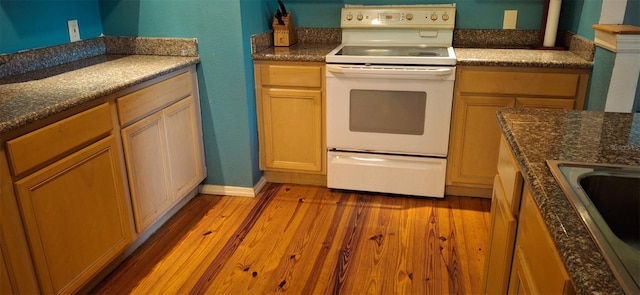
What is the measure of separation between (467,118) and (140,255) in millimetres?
1879

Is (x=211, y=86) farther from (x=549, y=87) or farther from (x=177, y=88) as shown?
(x=549, y=87)

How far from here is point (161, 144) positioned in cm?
243

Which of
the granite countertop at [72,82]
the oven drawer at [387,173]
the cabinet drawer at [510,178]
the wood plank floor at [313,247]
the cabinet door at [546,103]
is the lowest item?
the wood plank floor at [313,247]

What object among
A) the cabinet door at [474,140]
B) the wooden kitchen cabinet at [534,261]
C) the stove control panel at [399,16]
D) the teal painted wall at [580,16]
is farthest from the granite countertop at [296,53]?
the wooden kitchen cabinet at [534,261]

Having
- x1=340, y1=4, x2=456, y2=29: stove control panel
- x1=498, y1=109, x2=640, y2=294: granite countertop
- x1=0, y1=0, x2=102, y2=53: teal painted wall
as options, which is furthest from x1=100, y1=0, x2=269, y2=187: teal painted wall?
x1=498, y1=109, x2=640, y2=294: granite countertop

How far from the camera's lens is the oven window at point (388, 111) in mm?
2703

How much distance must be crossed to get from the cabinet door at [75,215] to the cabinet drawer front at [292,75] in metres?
1.08

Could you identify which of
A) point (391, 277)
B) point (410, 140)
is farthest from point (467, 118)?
point (391, 277)

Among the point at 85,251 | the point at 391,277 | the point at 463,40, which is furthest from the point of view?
the point at 463,40

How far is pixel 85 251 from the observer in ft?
6.26

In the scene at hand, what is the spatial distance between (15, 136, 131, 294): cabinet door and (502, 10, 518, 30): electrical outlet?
239 centimetres

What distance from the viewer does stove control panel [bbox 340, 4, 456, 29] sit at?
9.85 ft

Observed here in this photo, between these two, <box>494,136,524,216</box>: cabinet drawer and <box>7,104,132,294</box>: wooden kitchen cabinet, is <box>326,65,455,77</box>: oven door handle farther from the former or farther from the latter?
<box>7,104,132,294</box>: wooden kitchen cabinet

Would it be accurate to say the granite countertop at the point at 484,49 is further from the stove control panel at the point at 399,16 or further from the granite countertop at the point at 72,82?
the granite countertop at the point at 72,82
